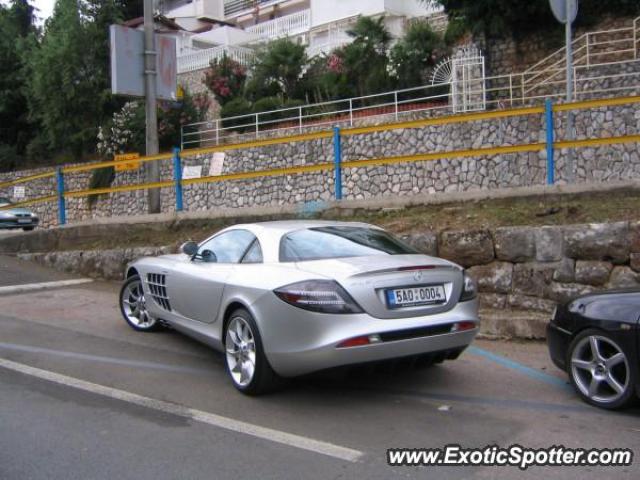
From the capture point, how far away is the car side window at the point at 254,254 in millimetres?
5375

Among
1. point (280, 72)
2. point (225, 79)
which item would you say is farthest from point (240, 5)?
point (280, 72)

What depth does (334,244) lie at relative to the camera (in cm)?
538

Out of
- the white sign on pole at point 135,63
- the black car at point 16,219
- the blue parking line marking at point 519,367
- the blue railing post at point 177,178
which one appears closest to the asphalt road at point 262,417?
the blue parking line marking at point 519,367

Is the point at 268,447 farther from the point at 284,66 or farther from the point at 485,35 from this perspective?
the point at 284,66

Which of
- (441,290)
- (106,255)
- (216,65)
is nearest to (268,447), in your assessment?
(441,290)

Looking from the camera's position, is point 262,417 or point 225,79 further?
point 225,79

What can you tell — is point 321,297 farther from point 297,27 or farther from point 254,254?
point 297,27

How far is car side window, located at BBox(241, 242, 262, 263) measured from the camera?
17.6 ft

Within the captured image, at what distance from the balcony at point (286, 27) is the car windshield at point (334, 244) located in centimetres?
3288

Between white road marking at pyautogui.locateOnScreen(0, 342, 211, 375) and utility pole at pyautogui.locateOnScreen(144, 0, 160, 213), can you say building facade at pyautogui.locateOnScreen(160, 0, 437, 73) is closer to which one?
utility pole at pyautogui.locateOnScreen(144, 0, 160, 213)

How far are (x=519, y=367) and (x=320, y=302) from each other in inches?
97.4

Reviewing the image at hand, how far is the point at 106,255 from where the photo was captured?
37.4ft

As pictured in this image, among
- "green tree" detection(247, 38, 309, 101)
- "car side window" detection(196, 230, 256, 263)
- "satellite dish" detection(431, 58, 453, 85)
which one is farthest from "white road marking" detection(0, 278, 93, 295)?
"green tree" detection(247, 38, 309, 101)

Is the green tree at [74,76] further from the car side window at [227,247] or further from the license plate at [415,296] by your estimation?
the license plate at [415,296]
